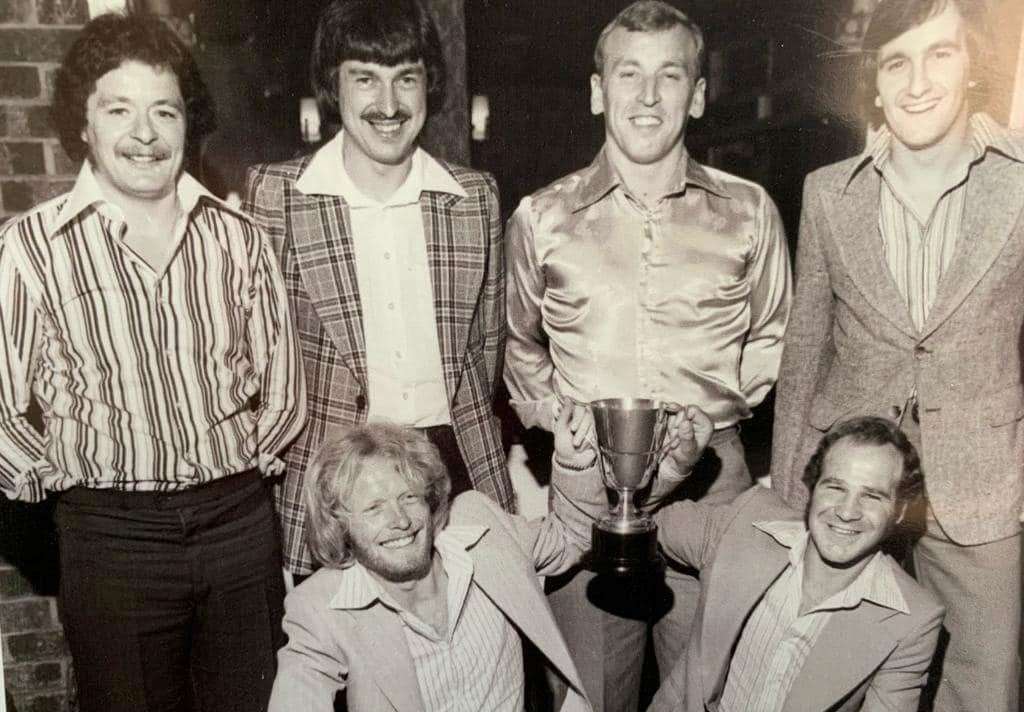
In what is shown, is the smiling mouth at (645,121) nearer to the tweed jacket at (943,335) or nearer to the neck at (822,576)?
the tweed jacket at (943,335)

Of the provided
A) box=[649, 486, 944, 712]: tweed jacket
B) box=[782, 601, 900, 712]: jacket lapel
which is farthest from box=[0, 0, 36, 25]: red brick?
box=[782, 601, 900, 712]: jacket lapel

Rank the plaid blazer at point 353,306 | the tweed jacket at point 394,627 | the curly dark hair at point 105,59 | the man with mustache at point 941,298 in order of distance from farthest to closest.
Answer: the plaid blazer at point 353,306 → the man with mustache at point 941,298 → the curly dark hair at point 105,59 → the tweed jacket at point 394,627

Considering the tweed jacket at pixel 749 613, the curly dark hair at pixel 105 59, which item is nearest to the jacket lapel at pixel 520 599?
the tweed jacket at pixel 749 613

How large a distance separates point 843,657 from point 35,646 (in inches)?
75.8

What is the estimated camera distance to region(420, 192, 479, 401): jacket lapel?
2029 mm

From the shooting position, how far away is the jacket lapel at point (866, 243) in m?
1.90

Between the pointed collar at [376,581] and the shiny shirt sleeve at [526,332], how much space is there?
0.36 metres

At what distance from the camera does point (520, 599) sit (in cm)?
187

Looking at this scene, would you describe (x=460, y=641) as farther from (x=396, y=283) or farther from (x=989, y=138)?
(x=989, y=138)

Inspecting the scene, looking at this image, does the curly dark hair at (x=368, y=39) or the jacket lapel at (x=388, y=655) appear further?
the curly dark hair at (x=368, y=39)

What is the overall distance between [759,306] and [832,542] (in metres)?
0.59

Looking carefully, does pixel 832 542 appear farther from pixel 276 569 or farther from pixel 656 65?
pixel 276 569

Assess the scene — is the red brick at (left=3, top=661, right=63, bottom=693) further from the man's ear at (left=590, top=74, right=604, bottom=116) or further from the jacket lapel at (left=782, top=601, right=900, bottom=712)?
the man's ear at (left=590, top=74, right=604, bottom=116)

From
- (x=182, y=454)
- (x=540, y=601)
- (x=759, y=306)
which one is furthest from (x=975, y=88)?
(x=182, y=454)
